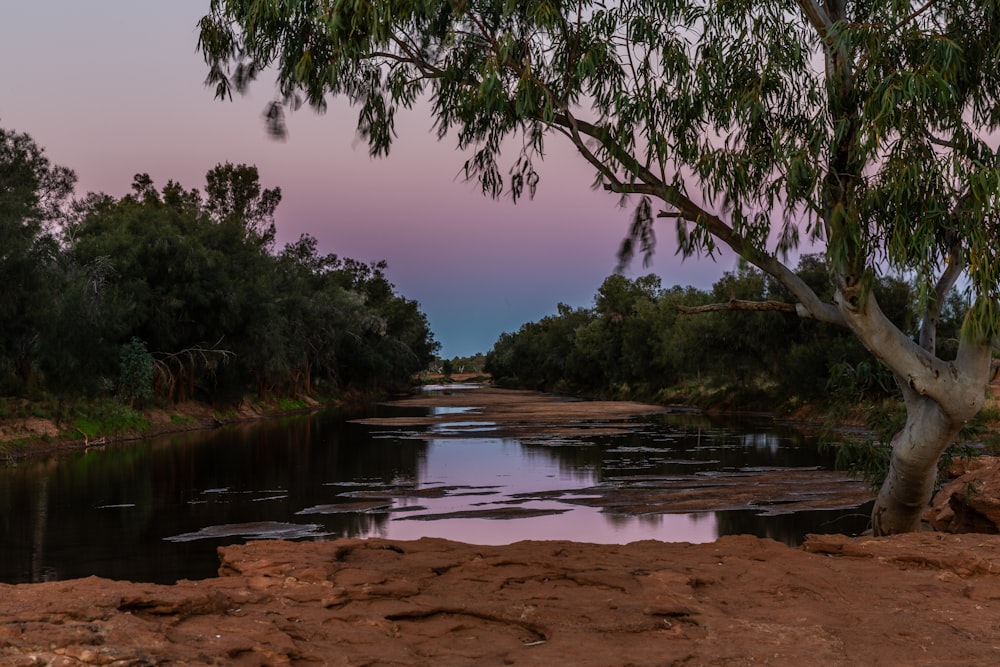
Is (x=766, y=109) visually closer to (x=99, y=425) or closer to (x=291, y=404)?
(x=99, y=425)

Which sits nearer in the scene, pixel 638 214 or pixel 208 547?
pixel 638 214

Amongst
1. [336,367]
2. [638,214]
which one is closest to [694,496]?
[638,214]

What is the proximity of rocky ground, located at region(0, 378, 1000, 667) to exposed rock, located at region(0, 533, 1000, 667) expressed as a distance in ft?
0.07

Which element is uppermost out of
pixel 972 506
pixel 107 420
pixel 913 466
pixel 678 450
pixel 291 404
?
pixel 913 466

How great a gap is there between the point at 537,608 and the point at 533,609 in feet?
0.22

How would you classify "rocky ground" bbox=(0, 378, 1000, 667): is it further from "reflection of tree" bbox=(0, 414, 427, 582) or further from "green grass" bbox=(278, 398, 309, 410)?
"green grass" bbox=(278, 398, 309, 410)

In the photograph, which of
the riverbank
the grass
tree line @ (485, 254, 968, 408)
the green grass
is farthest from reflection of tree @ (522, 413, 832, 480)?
the green grass

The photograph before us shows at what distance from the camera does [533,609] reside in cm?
846

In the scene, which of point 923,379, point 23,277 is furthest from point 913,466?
point 23,277

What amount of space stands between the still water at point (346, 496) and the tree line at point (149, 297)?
190 inches

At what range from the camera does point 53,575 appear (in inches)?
505

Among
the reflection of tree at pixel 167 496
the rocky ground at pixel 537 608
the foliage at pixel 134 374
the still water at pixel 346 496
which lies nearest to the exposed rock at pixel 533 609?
the rocky ground at pixel 537 608

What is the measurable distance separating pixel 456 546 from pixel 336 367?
7133cm

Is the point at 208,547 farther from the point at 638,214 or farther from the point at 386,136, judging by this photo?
the point at 638,214
